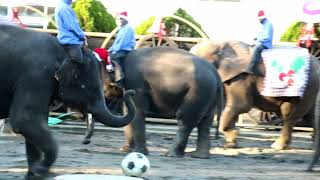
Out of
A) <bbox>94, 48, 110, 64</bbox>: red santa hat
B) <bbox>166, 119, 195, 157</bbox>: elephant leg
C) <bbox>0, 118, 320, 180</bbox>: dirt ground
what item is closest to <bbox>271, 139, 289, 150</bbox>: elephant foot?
<bbox>0, 118, 320, 180</bbox>: dirt ground

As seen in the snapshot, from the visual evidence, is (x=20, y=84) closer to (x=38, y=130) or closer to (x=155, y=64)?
(x=38, y=130)

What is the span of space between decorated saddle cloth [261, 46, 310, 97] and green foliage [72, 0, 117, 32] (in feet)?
22.1

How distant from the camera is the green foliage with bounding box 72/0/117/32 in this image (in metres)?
21.0

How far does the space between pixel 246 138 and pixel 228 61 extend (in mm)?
2773

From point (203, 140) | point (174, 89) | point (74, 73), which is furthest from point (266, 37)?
point (74, 73)

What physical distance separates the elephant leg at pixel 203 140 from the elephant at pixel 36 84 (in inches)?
162

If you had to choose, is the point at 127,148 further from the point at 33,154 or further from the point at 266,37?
the point at 33,154

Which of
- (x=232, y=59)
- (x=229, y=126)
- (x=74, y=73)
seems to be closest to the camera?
(x=74, y=73)

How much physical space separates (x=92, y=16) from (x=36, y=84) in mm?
12502

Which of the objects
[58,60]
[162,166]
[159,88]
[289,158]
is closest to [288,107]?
[289,158]

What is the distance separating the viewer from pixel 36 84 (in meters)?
8.78

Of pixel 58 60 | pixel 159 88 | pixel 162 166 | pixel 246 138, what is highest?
pixel 58 60

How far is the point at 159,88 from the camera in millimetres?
13086

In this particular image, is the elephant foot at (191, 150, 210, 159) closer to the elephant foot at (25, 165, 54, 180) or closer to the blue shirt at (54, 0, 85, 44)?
the blue shirt at (54, 0, 85, 44)
